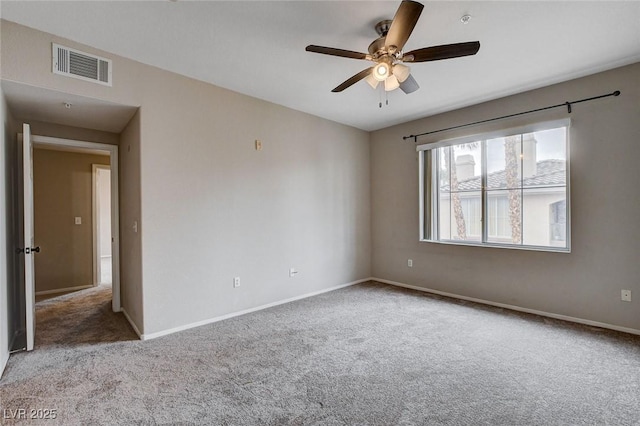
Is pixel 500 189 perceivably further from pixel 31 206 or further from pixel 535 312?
pixel 31 206

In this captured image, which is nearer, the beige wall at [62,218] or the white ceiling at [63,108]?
the white ceiling at [63,108]

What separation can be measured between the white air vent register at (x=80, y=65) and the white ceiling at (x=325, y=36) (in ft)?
0.39

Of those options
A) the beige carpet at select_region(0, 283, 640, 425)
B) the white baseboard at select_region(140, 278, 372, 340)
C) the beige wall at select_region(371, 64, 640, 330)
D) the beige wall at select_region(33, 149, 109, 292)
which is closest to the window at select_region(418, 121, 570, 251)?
the beige wall at select_region(371, 64, 640, 330)

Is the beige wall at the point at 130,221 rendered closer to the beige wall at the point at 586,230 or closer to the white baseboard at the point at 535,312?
the white baseboard at the point at 535,312

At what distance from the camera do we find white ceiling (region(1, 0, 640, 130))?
2.21 m

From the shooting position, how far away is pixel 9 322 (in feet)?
8.98

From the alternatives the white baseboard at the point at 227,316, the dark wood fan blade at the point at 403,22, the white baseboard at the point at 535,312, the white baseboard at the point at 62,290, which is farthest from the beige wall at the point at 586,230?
the white baseboard at the point at 62,290

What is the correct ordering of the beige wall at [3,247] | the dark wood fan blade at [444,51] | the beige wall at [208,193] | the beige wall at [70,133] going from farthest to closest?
the beige wall at [70,133] → the beige wall at [208,193] → the beige wall at [3,247] → the dark wood fan blade at [444,51]

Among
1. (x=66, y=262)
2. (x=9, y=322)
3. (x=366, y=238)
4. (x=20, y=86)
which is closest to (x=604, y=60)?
(x=366, y=238)

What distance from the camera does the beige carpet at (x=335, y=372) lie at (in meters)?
1.89

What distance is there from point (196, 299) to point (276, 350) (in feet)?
3.87

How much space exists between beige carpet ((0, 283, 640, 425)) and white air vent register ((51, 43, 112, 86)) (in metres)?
2.47

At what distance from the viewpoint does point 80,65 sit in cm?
263

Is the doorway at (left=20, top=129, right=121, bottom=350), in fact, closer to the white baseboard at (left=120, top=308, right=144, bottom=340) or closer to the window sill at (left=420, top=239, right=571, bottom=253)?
the white baseboard at (left=120, top=308, right=144, bottom=340)
